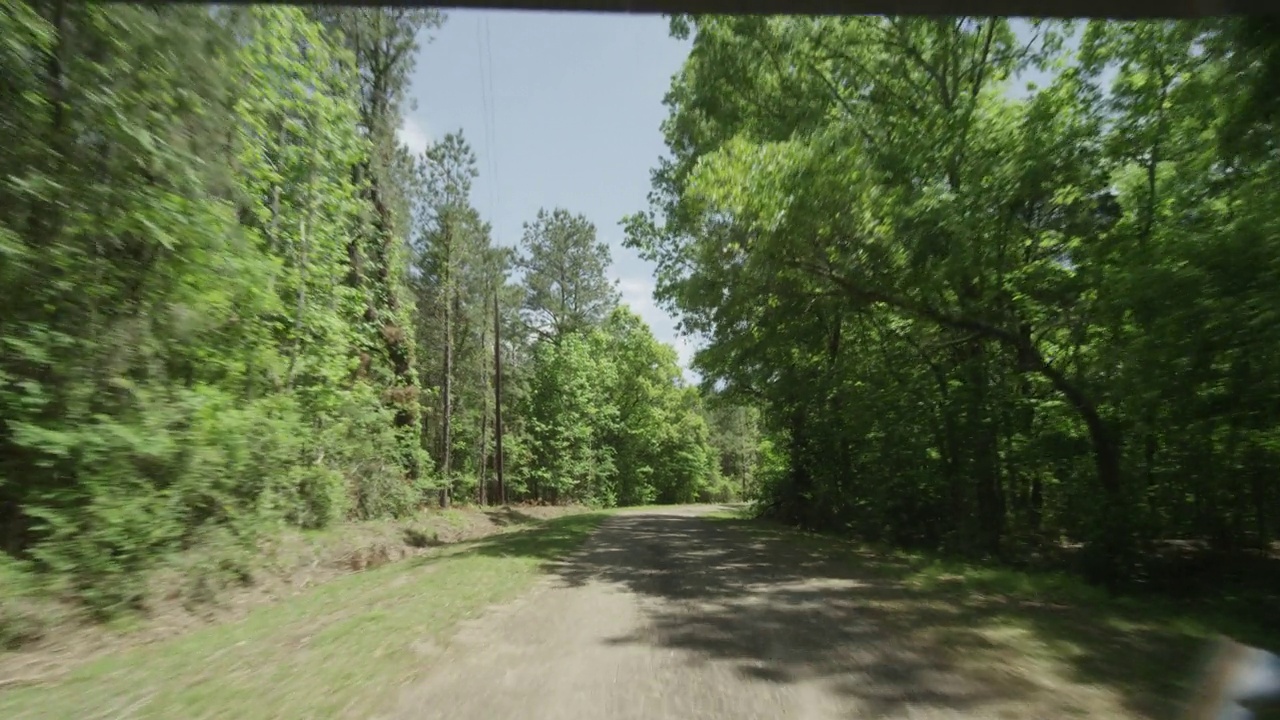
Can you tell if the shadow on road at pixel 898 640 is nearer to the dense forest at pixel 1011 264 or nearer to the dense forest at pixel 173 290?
the dense forest at pixel 1011 264

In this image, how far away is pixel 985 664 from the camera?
6.12 meters

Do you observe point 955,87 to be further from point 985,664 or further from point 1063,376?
point 985,664

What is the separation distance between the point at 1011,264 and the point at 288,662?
1379 centimetres

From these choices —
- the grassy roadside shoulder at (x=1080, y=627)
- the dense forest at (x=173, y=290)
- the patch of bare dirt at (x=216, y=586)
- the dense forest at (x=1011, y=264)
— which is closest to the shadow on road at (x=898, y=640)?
the grassy roadside shoulder at (x=1080, y=627)

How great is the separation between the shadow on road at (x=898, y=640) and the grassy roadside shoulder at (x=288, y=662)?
2231mm

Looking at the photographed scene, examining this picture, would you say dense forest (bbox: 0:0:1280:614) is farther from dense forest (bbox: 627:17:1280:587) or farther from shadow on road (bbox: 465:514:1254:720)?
shadow on road (bbox: 465:514:1254:720)

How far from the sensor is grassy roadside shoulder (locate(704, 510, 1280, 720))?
229 inches

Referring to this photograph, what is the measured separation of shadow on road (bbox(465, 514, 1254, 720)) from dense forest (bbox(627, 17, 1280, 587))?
3.65m

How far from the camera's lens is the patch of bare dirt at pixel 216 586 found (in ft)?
22.1

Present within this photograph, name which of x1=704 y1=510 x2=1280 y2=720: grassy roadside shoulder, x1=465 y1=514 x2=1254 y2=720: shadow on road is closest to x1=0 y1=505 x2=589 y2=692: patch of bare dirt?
x1=465 y1=514 x2=1254 y2=720: shadow on road

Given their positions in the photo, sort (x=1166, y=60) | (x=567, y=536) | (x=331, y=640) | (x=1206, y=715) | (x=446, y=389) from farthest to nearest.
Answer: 1. (x=446, y=389)
2. (x=567, y=536)
3. (x=1166, y=60)
4. (x=331, y=640)
5. (x=1206, y=715)

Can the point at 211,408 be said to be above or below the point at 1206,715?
above

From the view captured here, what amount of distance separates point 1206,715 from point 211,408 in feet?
32.7

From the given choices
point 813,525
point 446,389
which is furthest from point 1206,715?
point 446,389
